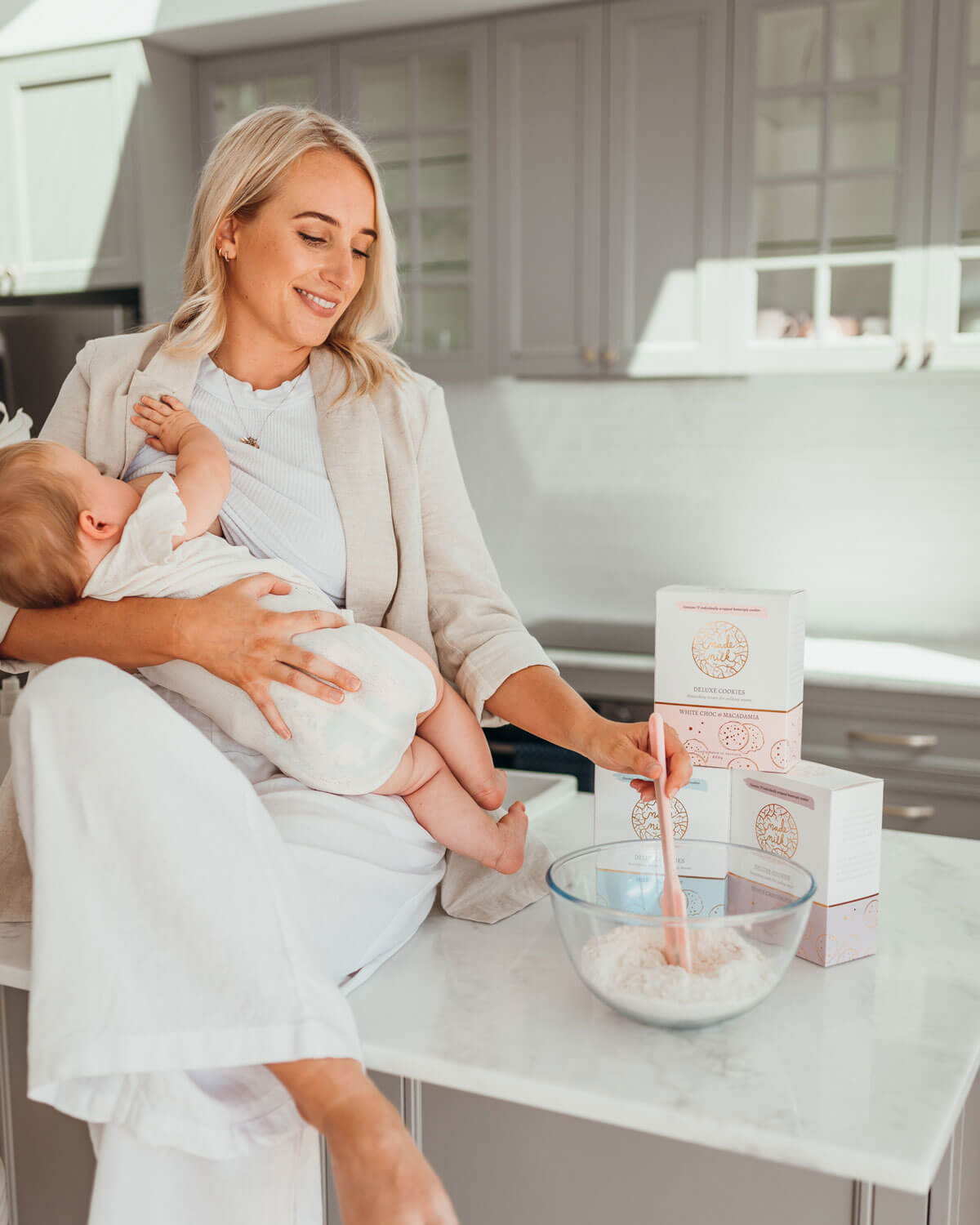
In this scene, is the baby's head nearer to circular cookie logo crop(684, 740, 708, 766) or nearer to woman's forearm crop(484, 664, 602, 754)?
woman's forearm crop(484, 664, 602, 754)

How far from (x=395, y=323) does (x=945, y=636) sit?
2.09 metres

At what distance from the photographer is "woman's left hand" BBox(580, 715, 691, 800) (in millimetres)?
1129

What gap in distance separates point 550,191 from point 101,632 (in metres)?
2.19

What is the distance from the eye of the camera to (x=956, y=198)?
2635 millimetres

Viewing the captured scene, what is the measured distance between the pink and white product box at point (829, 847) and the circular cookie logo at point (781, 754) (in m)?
0.01

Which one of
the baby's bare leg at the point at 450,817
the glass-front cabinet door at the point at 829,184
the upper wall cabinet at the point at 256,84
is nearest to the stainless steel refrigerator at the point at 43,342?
the upper wall cabinet at the point at 256,84

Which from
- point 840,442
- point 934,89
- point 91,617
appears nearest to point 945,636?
point 840,442

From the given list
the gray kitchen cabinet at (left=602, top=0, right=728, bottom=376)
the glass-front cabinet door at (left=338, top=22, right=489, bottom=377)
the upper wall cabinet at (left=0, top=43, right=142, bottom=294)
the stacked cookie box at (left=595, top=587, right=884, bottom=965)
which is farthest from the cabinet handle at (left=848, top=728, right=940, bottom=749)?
the upper wall cabinet at (left=0, top=43, right=142, bottom=294)

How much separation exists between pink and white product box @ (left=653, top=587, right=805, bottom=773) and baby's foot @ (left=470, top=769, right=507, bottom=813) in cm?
24

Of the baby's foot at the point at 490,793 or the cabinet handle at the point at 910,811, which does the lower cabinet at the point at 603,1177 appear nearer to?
the baby's foot at the point at 490,793

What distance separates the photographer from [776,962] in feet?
3.17

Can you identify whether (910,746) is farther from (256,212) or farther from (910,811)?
(256,212)

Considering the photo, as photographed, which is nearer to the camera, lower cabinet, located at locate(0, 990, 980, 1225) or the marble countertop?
lower cabinet, located at locate(0, 990, 980, 1225)

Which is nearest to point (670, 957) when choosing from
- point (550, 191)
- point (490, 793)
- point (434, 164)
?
point (490, 793)
